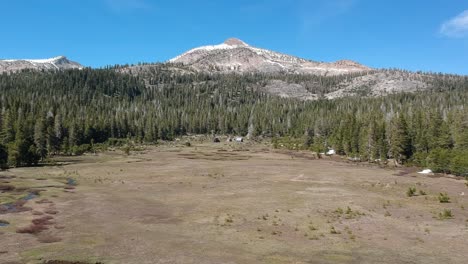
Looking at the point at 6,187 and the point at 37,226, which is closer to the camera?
the point at 37,226

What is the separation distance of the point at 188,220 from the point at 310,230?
46.4 feet

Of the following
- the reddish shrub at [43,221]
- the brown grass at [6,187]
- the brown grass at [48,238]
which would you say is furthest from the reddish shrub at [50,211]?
the brown grass at [6,187]

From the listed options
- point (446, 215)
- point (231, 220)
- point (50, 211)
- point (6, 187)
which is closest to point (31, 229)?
point (50, 211)

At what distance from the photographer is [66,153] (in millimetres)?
147750

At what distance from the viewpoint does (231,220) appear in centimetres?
4694

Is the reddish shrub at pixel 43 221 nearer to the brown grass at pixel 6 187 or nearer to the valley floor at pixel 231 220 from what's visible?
the valley floor at pixel 231 220

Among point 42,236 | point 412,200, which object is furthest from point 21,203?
point 412,200

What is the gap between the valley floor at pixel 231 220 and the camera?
34062 mm

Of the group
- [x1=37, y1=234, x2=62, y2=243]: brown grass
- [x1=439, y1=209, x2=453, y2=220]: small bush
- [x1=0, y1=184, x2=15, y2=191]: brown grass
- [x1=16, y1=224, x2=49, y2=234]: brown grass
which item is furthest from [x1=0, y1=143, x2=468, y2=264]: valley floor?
[x1=0, y1=184, x2=15, y2=191]: brown grass

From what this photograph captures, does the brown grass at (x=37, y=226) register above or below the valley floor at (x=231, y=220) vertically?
below

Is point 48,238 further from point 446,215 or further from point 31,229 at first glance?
point 446,215

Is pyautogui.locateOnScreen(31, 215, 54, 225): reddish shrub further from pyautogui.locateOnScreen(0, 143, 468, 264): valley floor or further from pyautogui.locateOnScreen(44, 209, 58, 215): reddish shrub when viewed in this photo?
pyautogui.locateOnScreen(44, 209, 58, 215): reddish shrub

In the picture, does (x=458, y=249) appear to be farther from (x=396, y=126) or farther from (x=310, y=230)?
(x=396, y=126)

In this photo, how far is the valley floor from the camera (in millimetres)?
34062
